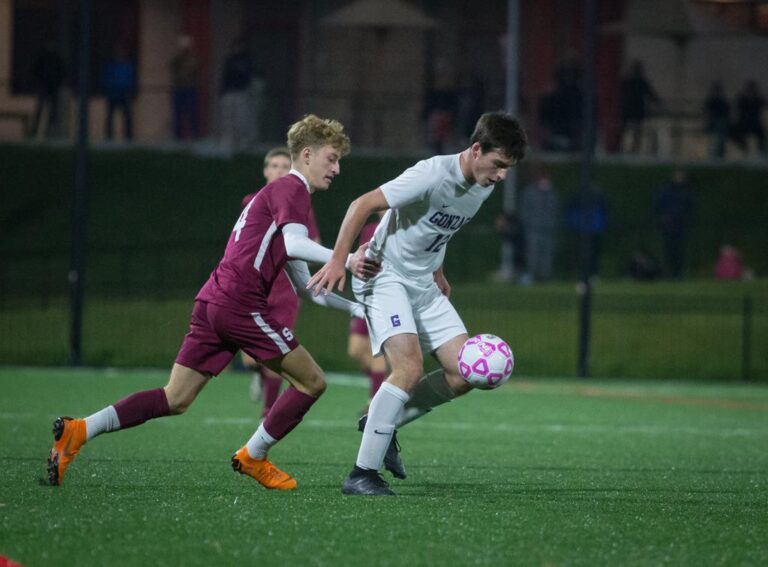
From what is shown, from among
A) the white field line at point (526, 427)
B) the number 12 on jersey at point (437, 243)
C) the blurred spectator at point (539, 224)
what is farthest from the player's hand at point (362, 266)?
the blurred spectator at point (539, 224)

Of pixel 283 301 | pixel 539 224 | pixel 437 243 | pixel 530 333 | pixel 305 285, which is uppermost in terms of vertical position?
pixel 437 243

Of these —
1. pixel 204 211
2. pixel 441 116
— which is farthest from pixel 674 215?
pixel 204 211

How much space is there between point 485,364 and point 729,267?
20571 millimetres

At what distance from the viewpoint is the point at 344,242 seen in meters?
7.72

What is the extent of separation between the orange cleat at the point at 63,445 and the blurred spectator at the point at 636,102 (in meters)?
22.7

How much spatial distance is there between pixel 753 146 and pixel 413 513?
27.9 metres

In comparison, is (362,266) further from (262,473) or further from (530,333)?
(530,333)

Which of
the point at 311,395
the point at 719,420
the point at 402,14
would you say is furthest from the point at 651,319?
the point at 311,395

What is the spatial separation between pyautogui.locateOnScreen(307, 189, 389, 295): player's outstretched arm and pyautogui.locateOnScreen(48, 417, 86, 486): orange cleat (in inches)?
56.4

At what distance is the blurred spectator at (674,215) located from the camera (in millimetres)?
26578

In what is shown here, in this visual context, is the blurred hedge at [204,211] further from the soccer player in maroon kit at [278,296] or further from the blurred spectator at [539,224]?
the soccer player in maroon kit at [278,296]

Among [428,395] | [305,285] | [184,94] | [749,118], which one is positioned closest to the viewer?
[305,285]

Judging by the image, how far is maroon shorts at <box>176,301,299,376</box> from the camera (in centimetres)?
790

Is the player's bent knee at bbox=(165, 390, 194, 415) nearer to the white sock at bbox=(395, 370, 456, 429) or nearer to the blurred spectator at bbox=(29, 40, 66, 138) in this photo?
the white sock at bbox=(395, 370, 456, 429)
